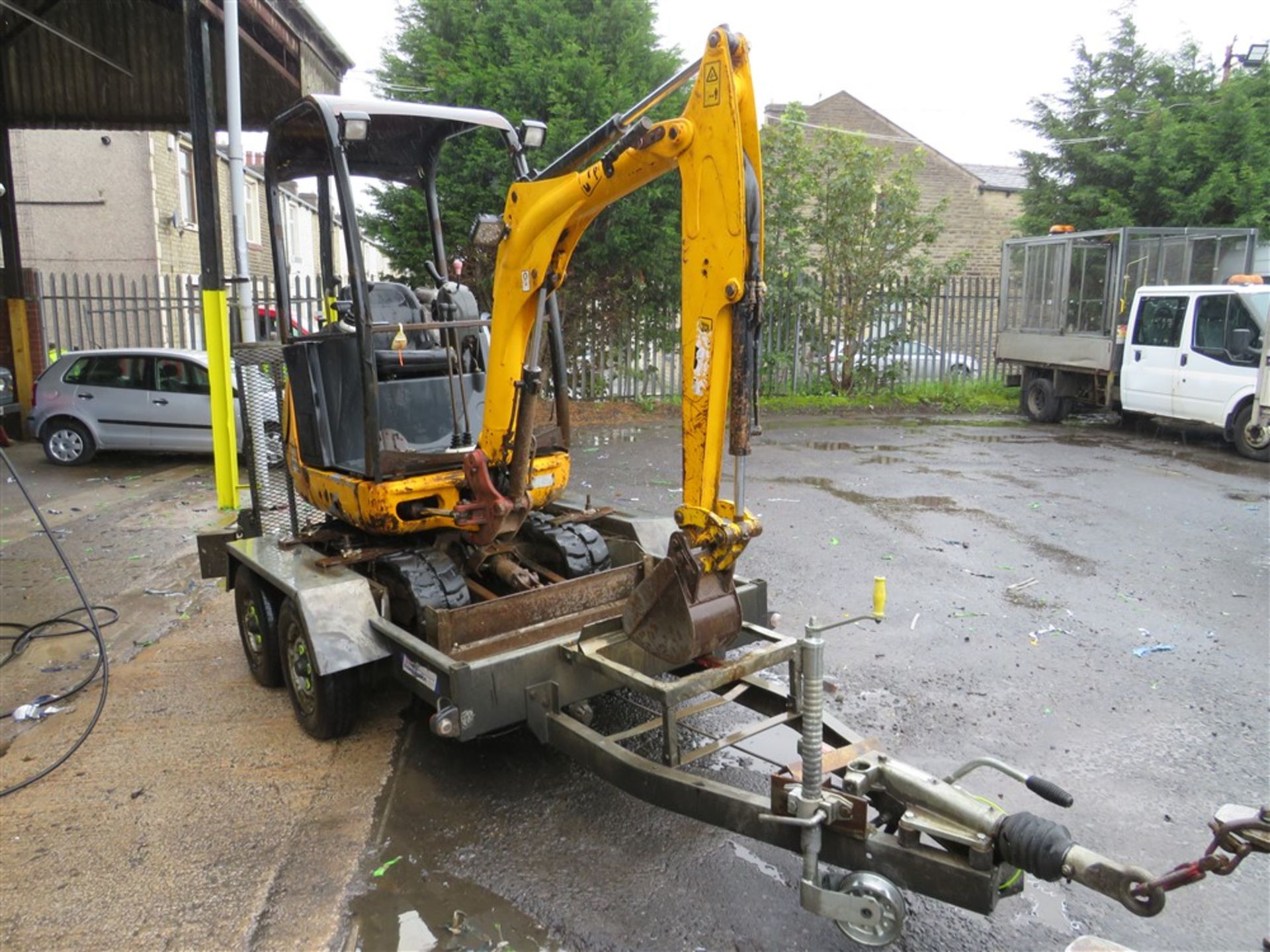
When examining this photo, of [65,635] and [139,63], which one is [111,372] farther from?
[65,635]

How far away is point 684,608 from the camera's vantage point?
341 centimetres

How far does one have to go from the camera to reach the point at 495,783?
4316 mm

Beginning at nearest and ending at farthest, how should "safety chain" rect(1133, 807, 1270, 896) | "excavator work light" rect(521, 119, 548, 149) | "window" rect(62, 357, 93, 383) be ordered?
"safety chain" rect(1133, 807, 1270, 896), "excavator work light" rect(521, 119, 548, 149), "window" rect(62, 357, 93, 383)

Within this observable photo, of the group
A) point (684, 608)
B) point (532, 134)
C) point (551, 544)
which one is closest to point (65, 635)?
point (551, 544)

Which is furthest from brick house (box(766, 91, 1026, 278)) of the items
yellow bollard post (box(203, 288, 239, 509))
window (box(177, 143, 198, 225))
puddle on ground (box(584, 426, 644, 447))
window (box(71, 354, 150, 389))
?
yellow bollard post (box(203, 288, 239, 509))

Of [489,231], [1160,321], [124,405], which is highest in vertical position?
[489,231]

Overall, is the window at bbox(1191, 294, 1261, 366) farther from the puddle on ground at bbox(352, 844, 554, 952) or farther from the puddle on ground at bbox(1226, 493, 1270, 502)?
the puddle on ground at bbox(352, 844, 554, 952)

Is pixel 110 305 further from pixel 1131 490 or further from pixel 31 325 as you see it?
pixel 1131 490

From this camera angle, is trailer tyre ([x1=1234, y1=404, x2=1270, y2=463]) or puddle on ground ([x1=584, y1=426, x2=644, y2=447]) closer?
trailer tyre ([x1=1234, y1=404, x2=1270, y2=463])

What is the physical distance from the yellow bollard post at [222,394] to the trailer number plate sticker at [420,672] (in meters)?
5.73

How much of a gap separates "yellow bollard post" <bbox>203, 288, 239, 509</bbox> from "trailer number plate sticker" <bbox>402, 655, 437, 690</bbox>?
573cm

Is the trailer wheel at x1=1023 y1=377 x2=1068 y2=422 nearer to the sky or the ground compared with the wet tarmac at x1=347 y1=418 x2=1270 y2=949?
nearer to the sky

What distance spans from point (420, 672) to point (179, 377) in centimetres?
1024

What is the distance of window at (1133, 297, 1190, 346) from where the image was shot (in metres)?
13.2
